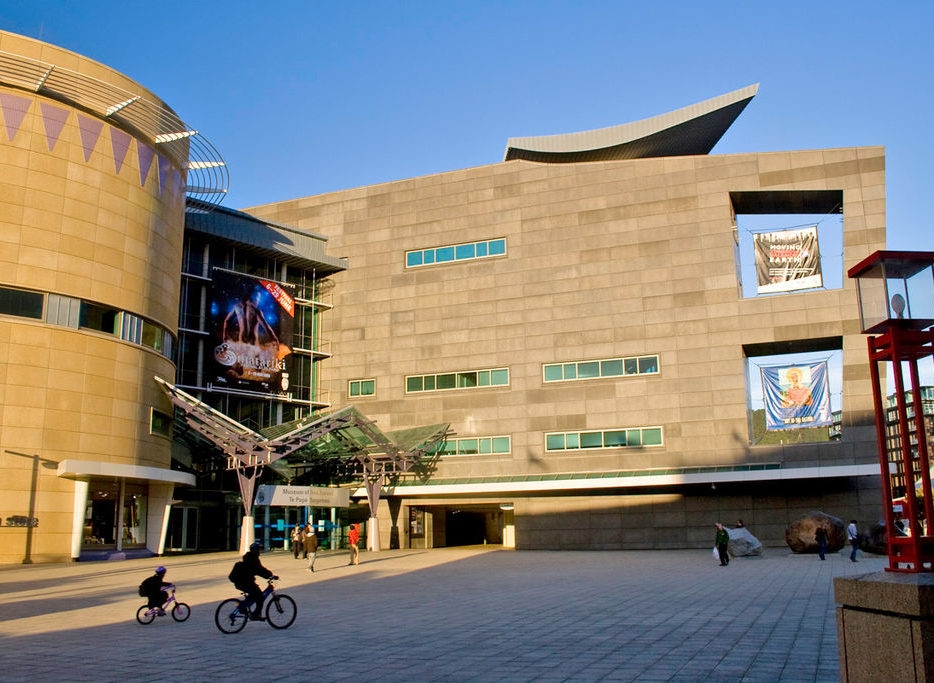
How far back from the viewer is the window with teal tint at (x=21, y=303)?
121 ft

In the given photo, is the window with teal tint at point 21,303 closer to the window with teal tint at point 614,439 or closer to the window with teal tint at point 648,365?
the window with teal tint at point 614,439

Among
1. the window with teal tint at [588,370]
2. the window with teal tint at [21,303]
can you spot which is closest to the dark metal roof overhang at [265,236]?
the window with teal tint at [21,303]

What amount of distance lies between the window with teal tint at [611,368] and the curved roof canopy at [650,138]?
14.3 m

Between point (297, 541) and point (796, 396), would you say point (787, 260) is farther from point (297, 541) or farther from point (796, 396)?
point (297, 541)

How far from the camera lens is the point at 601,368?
2111 inches

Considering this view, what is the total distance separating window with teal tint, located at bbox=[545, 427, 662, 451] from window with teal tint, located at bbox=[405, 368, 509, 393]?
503cm

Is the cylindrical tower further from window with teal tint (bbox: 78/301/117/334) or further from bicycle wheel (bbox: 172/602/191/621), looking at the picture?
bicycle wheel (bbox: 172/602/191/621)

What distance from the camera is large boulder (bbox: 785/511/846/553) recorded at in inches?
1547

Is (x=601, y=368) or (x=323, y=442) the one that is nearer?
(x=323, y=442)

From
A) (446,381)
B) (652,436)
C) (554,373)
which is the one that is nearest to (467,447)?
(446,381)

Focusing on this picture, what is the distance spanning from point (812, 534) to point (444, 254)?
30020mm

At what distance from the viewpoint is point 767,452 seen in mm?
48969

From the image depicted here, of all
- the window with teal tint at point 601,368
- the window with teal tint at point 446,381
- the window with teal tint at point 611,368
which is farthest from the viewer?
the window with teal tint at point 446,381

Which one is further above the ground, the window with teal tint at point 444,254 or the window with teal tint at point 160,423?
the window with teal tint at point 444,254
